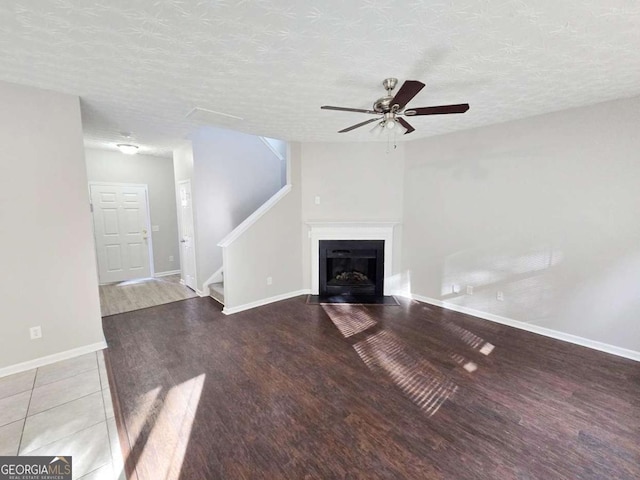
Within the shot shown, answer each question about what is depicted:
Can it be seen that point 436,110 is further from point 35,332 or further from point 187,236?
point 187,236

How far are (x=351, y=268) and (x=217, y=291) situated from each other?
7.37ft

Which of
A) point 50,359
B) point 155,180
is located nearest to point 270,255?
point 50,359

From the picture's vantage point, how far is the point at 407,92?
190cm

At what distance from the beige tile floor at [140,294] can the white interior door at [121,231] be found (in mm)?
275

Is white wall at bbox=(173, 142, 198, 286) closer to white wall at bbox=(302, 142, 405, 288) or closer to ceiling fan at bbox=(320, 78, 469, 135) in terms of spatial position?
white wall at bbox=(302, 142, 405, 288)

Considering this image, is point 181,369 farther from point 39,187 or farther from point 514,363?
point 514,363

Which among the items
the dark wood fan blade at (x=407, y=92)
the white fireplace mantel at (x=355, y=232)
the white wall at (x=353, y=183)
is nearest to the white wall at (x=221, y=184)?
the white wall at (x=353, y=183)

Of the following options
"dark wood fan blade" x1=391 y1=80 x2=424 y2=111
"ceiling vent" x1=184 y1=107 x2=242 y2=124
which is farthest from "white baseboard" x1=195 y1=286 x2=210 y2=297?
"dark wood fan blade" x1=391 y1=80 x2=424 y2=111

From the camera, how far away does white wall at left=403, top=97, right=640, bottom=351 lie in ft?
8.79

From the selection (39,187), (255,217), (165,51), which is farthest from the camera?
(255,217)

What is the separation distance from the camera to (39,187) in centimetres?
250

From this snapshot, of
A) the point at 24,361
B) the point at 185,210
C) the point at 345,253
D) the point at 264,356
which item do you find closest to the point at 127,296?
the point at 185,210

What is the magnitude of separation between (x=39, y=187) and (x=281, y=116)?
2390 millimetres

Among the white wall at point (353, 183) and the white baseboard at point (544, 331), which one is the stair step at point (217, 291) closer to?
the white wall at point (353, 183)
